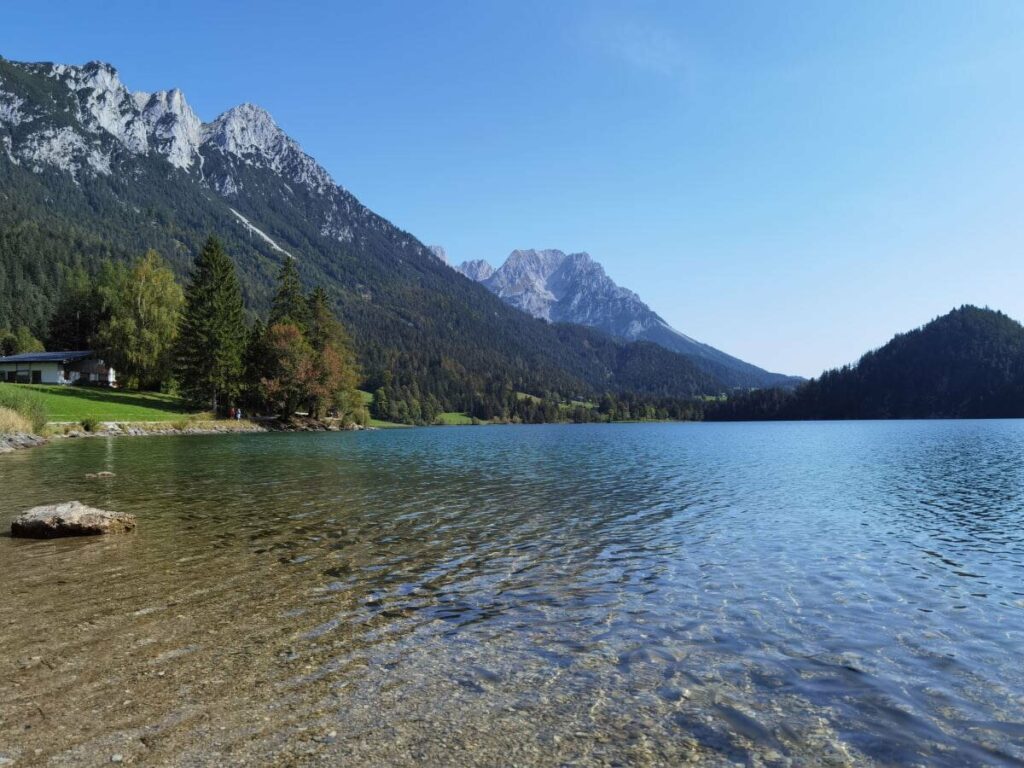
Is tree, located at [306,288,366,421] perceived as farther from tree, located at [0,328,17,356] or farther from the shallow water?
tree, located at [0,328,17,356]

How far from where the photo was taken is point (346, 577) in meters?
15.9

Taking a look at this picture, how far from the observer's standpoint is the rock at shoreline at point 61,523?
20.1m

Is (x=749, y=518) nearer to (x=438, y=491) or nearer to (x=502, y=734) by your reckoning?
(x=438, y=491)

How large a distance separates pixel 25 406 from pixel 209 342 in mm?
35970

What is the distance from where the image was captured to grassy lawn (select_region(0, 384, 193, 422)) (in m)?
80.6

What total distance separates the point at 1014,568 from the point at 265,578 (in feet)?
68.4

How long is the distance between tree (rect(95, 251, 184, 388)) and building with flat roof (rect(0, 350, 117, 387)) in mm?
5480

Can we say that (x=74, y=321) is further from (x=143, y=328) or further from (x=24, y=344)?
(x=143, y=328)

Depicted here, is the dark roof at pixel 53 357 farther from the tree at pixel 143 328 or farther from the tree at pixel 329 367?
the tree at pixel 329 367

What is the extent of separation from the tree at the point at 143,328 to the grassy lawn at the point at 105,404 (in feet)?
13.8

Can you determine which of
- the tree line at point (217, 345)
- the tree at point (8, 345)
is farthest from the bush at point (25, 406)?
the tree at point (8, 345)

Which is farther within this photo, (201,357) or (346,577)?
(201,357)

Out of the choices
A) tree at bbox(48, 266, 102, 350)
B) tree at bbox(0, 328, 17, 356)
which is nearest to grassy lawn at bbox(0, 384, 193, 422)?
tree at bbox(48, 266, 102, 350)

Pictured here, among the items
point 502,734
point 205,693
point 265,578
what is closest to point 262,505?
point 265,578
